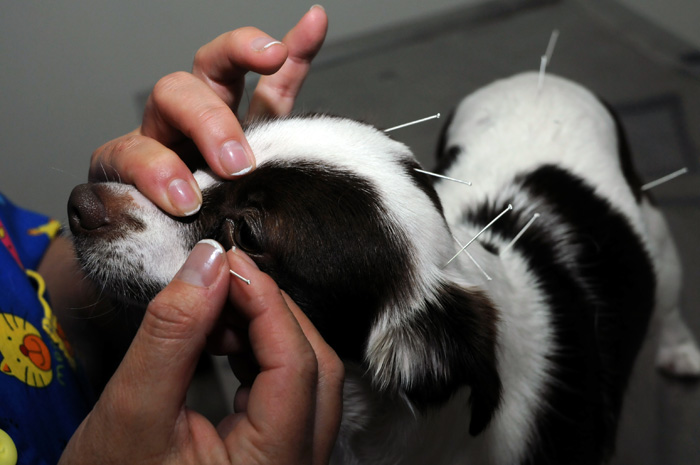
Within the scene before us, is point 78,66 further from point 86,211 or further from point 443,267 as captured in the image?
point 443,267

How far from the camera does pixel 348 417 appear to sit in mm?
1083

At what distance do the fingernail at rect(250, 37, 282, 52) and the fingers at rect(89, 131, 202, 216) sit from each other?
25cm

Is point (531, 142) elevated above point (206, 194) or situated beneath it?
situated beneath

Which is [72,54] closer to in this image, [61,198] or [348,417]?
[61,198]

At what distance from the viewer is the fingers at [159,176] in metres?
0.90

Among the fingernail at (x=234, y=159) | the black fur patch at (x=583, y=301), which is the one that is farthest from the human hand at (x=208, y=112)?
the black fur patch at (x=583, y=301)

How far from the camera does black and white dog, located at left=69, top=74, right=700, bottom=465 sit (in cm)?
91

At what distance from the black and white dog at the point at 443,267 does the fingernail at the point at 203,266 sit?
0.14 m

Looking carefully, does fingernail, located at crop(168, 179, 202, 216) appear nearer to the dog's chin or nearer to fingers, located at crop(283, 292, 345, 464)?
the dog's chin

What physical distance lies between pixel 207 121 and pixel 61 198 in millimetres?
1888

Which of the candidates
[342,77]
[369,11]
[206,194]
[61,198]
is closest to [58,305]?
[206,194]

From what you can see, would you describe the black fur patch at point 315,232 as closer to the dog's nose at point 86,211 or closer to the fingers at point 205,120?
the fingers at point 205,120

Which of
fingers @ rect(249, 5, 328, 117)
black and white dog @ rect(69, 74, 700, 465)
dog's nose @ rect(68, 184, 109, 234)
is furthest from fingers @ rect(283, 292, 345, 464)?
fingers @ rect(249, 5, 328, 117)

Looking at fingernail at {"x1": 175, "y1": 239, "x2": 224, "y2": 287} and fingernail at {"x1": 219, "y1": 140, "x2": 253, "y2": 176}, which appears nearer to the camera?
fingernail at {"x1": 175, "y1": 239, "x2": 224, "y2": 287}
